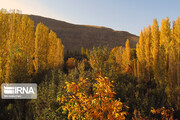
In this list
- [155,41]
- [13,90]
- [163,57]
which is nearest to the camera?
[13,90]

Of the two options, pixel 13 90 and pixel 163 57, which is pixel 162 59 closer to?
pixel 163 57

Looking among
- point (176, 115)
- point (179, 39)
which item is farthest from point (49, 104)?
point (179, 39)

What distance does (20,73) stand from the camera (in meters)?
8.38

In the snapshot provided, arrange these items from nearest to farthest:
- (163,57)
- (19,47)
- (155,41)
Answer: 1. (163,57)
2. (19,47)
3. (155,41)

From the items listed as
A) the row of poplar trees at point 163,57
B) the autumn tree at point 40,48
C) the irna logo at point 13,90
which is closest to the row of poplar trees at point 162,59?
the row of poplar trees at point 163,57

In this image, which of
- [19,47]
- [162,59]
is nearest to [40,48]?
[19,47]

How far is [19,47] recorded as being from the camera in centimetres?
1209

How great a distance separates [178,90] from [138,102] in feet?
11.1

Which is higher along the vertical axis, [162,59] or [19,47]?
[19,47]

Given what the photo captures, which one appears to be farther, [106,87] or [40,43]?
[40,43]

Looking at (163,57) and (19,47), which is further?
(19,47)

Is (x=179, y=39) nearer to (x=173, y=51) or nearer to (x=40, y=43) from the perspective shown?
(x=173, y=51)

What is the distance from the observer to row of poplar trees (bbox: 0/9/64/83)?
8334mm

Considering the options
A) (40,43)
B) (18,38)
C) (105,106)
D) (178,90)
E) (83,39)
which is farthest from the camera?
(83,39)
